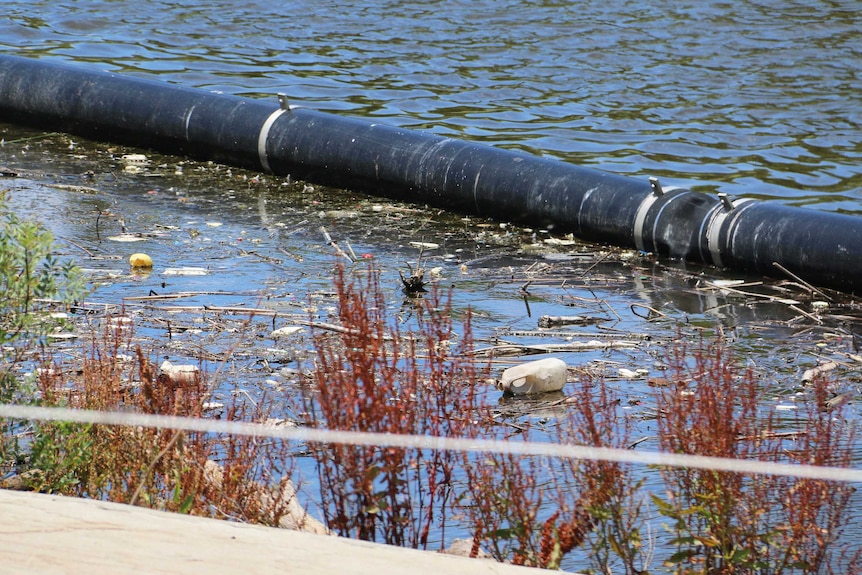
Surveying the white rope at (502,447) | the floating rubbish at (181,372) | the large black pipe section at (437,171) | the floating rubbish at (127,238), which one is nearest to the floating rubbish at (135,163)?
the large black pipe section at (437,171)

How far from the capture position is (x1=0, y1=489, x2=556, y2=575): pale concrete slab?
2992mm

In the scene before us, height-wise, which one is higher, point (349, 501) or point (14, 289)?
point (14, 289)

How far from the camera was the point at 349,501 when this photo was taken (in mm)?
3730

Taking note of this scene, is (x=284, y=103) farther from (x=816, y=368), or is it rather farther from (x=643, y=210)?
(x=816, y=368)

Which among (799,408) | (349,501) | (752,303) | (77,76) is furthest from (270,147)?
(349,501)

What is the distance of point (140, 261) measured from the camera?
7.28 meters

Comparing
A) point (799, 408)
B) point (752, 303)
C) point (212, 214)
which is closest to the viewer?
point (799, 408)

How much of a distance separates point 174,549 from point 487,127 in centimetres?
1013

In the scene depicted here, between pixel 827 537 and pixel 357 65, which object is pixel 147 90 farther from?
pixel 827 537

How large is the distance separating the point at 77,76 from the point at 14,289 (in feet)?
25.3

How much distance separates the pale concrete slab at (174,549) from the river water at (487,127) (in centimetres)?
231

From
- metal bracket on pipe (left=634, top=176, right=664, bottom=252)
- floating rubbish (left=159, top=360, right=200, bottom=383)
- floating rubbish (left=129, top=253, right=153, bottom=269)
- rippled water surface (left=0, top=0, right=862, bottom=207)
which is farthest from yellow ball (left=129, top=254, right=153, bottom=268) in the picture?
rippled water surface (left=0, top=0, right=862, bottom=207)

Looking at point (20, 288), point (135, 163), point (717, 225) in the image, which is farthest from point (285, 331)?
point (135, 163)

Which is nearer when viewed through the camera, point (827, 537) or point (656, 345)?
point (827, 537)
